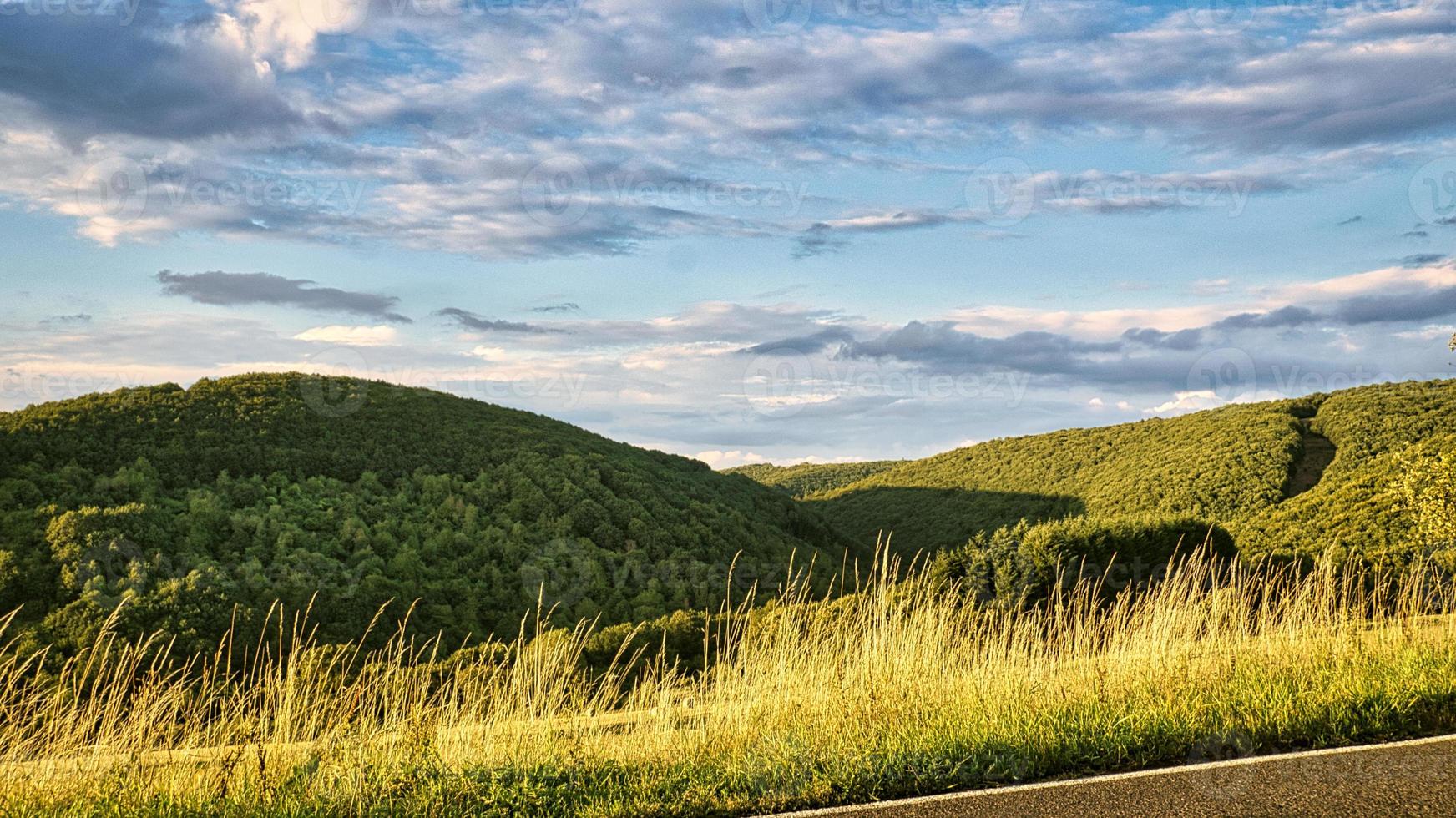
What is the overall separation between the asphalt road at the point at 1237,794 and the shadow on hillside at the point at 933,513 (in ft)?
139

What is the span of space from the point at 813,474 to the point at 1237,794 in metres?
80.2

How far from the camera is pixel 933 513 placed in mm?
55375

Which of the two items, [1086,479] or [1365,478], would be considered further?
[1086,479]

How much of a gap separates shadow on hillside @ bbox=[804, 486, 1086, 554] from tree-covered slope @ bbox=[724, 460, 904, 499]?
583 inches

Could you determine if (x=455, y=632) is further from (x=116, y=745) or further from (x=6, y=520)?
(x=116, y=745)

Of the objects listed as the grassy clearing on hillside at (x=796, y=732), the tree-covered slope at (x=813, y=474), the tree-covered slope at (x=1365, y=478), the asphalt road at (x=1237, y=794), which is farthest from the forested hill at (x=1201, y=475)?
the asphalt road at (x=1237, y=794)

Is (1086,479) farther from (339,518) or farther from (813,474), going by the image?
(339,518)

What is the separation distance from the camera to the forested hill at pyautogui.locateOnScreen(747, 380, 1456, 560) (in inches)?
1355

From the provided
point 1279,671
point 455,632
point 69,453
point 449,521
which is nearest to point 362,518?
point 449,521

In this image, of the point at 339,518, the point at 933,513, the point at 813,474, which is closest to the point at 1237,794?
the point at 339,518

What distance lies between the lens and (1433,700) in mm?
7070

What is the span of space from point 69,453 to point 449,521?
11.6 m

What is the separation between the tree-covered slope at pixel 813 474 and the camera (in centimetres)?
8031

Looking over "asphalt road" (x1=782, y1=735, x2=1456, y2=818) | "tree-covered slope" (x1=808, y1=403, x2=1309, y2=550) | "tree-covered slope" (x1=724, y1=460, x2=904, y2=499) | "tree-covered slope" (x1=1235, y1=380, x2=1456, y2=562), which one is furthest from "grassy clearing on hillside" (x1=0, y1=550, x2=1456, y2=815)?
"tree-covered slope" (x1=724, y1=460, x2=904, y2=499)
